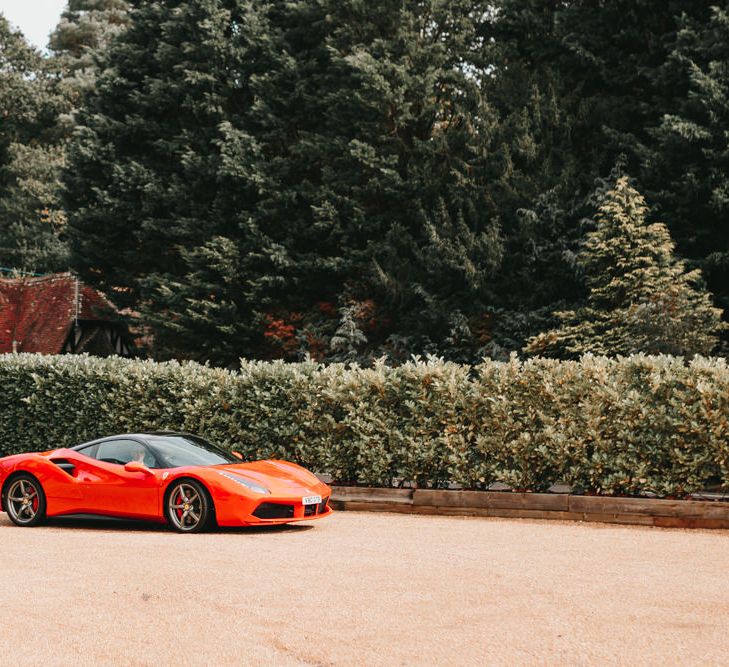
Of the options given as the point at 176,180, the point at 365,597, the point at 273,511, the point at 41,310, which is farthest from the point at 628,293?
the point at 41,310

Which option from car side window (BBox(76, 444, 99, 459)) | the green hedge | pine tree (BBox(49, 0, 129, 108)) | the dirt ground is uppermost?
pine tree (BBox(49, 0, 129, 108))

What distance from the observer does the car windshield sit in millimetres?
13258

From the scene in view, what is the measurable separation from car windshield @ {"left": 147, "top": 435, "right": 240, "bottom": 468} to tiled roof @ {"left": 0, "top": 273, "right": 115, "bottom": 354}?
114ft

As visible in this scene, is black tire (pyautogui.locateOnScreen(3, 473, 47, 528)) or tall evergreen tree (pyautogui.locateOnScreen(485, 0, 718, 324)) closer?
black tire (pyautogui.locateOnScreen(3, 473, 47, 528))

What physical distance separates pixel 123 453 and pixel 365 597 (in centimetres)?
608

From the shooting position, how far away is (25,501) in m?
14.0

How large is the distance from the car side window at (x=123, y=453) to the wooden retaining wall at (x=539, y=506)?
3591 mm

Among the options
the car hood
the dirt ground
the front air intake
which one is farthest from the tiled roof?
the dirt ground

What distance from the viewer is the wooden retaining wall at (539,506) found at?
1346cm

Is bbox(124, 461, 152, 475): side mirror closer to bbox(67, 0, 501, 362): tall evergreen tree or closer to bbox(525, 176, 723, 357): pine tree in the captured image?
bbox(525, 176, 723, 357): pine tree

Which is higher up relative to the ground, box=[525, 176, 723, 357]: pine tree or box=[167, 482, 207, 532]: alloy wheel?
box=[525, 176, 723, 357]: pine tree

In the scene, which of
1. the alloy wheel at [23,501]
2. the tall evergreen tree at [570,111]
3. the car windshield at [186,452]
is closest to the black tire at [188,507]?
the car windshield at [186,452]

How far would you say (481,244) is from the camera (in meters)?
29.6

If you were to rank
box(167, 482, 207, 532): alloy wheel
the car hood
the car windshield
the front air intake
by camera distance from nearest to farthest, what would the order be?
the front air intake, the car hood, box(167, 482, 207, 532): alloy wheel, the car windshield
